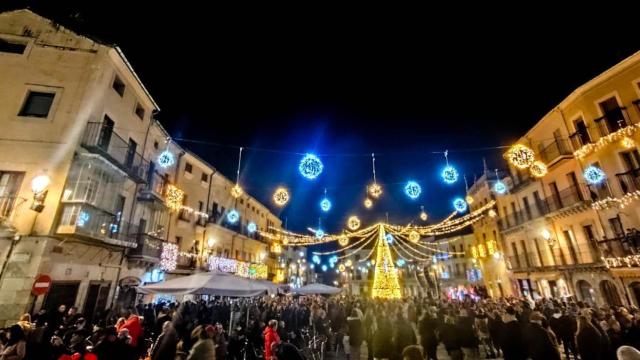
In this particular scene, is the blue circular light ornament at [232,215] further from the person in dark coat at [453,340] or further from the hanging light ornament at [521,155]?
the hanging light ornament at [521,155]

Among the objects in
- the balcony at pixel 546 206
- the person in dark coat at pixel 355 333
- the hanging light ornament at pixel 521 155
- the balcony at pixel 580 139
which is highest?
the balcony at pixel 580 139

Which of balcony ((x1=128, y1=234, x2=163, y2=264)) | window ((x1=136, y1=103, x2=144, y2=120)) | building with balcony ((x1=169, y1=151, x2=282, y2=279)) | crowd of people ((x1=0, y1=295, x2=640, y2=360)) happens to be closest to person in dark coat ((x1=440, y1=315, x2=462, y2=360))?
crowd of people ((x1=0, y1=295, x2=640, y2=360))

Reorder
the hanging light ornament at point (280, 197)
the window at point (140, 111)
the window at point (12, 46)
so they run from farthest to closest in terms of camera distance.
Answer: the window at point (140, 111) < the hanging light ornament at point (280, 197) < the window at point (12, 46)

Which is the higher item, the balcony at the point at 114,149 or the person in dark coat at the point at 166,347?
the balcony at the point at 114,149

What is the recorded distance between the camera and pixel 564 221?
64.5ft

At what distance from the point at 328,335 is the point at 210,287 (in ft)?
21.6

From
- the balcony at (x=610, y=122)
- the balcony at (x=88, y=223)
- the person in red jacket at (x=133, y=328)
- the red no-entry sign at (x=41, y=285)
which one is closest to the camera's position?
the person in red jacket at (x=133, y=328)

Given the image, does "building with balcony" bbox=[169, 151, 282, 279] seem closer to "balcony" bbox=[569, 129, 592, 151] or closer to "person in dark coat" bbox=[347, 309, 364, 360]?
"person in dark coat" bbox=[347, 309, 364, 360]

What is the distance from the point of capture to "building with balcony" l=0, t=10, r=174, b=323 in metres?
10.9

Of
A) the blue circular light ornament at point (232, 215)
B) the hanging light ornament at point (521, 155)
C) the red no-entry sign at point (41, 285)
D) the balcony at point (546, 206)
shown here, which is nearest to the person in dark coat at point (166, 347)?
the red no-entry sign at point (41, 285)

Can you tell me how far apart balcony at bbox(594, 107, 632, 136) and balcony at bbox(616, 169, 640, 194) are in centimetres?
245

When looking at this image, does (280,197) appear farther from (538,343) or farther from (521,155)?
(538,343)

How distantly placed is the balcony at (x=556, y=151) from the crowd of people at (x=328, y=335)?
1054 cm

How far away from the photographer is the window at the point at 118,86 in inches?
589
